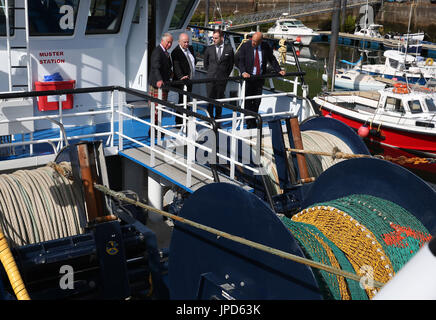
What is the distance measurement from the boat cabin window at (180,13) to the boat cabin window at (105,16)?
4.52 feet

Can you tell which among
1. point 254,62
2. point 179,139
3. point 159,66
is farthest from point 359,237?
point 254,62

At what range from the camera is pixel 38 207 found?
566cm

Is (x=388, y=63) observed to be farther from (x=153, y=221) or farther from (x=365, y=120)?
(x=153, y=221)

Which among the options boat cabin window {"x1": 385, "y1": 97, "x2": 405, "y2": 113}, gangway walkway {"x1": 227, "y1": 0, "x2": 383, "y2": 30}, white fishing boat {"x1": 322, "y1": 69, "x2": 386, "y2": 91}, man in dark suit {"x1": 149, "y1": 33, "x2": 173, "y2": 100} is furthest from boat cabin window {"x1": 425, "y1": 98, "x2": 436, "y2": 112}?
gangway walkway {"x1": 227, "y1": 0, "x2": 383, "y2": 30}

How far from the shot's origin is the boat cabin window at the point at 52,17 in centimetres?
845

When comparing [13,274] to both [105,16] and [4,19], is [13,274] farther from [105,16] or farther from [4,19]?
[105,16]

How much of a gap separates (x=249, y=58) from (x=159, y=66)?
165 cm

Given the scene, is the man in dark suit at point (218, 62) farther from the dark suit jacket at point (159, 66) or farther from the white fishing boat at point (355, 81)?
the white fishing boat at point (355, 81)

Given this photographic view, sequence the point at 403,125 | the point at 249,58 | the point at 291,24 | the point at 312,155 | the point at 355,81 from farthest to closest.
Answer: the point at 291,24 → the point at 355,81 → the point at 403,125 → the point at 249,58 → the point at 312,155

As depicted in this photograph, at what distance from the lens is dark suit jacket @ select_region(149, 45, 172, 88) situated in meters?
8.62

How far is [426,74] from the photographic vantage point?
28.3 m

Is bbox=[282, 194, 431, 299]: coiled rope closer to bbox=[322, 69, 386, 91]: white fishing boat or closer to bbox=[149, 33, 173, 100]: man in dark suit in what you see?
bbox=[149, 33, 173, 100]: man in dark suit

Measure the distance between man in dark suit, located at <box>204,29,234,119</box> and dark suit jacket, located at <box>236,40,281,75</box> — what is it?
31cm
